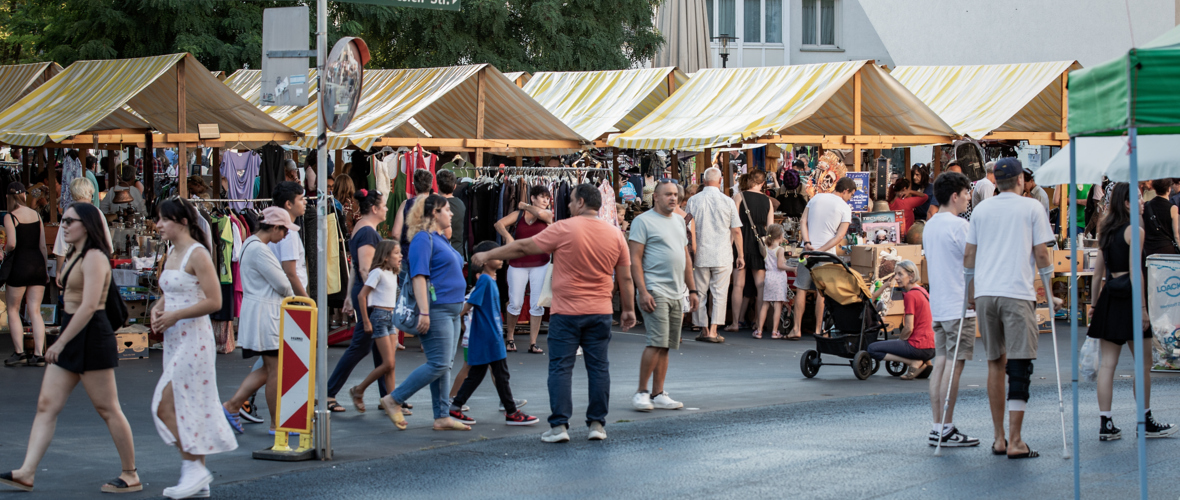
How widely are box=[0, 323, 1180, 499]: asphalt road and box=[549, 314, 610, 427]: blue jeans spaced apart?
25 centimetres

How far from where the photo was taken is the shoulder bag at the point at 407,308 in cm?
834

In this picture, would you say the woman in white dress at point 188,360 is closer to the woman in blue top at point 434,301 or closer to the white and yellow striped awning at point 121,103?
the woman in blue top at point 434,301

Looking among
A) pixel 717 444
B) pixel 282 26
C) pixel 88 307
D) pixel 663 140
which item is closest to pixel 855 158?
pixel 663 140

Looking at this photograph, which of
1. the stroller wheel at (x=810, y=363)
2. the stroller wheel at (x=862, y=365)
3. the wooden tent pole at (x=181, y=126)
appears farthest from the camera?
the wooden tent pole at (x=181, y=126)

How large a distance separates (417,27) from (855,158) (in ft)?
52.6

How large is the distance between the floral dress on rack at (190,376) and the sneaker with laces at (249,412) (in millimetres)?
2313

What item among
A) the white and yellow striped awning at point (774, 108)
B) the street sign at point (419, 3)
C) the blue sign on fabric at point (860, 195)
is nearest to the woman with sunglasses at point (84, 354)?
the street sign at point (419, 3)

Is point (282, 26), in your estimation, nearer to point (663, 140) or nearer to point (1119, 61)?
point (1119, 61)

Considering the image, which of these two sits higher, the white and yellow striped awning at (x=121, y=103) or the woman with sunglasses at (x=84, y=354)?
the white and yellow striped awning at (x=121, y=103)

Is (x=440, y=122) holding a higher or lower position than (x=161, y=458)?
higher

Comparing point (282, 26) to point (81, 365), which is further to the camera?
point (282, 26)

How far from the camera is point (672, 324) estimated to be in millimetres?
9297

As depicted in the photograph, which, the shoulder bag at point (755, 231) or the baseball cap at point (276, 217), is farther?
the shoulder bag at point (755, 231)

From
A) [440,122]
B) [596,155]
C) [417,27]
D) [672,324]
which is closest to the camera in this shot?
[672,324]
